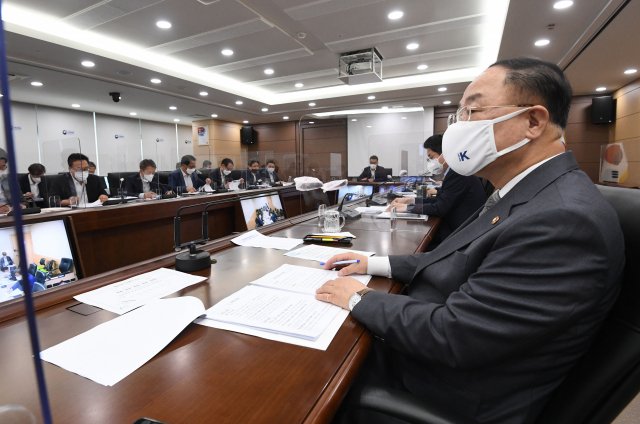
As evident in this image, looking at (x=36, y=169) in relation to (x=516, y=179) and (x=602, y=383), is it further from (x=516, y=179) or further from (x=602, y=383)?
(x=602, y=383)

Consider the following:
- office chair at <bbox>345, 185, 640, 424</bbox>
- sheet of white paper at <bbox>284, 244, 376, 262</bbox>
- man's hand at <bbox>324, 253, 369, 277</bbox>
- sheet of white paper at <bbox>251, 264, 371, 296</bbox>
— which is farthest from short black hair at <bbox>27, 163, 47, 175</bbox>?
office chair at <bbox>345, 185, 640, 424</bbox>

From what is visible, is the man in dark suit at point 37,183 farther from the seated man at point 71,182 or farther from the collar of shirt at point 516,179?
the collar of shirt at point 516,179

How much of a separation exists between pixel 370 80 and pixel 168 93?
4308mm

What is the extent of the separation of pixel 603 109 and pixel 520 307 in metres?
9.26

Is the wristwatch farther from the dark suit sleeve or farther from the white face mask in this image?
the white face mask

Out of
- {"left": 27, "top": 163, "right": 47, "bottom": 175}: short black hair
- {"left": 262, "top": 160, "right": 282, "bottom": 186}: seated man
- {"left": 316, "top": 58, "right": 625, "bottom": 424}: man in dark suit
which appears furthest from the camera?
{"left": 262, "top": 160, "right": 282, "bottom": 186}: seated man

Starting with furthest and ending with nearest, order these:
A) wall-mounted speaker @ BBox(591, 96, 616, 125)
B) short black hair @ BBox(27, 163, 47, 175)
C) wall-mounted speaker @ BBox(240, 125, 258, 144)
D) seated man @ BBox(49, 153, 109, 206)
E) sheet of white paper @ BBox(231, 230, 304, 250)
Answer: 1. wall-mounted speaker @ BBox(240, 125, 258, 144)
2. wall-mounted speaker @ BBox(591, 96, 616, 125)
3. short black hair @ BBox(27, 163, 47, 175)
4. seated man @ BBox(49, 153, 109, 206)
5. sheet of white paper @ BBox(231, 230, 304, 250)

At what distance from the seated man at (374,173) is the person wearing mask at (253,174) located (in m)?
2.08

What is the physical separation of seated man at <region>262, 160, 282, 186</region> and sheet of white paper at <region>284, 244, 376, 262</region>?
5.53m

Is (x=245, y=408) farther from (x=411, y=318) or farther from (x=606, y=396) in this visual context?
(x=606, y=396)

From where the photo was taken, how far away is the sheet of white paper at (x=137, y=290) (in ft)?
3.07

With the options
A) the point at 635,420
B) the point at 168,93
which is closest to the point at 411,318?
the point at 635,420

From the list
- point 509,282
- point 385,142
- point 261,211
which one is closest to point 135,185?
point 261,211

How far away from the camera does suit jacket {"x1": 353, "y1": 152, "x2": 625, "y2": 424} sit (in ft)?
2.13
